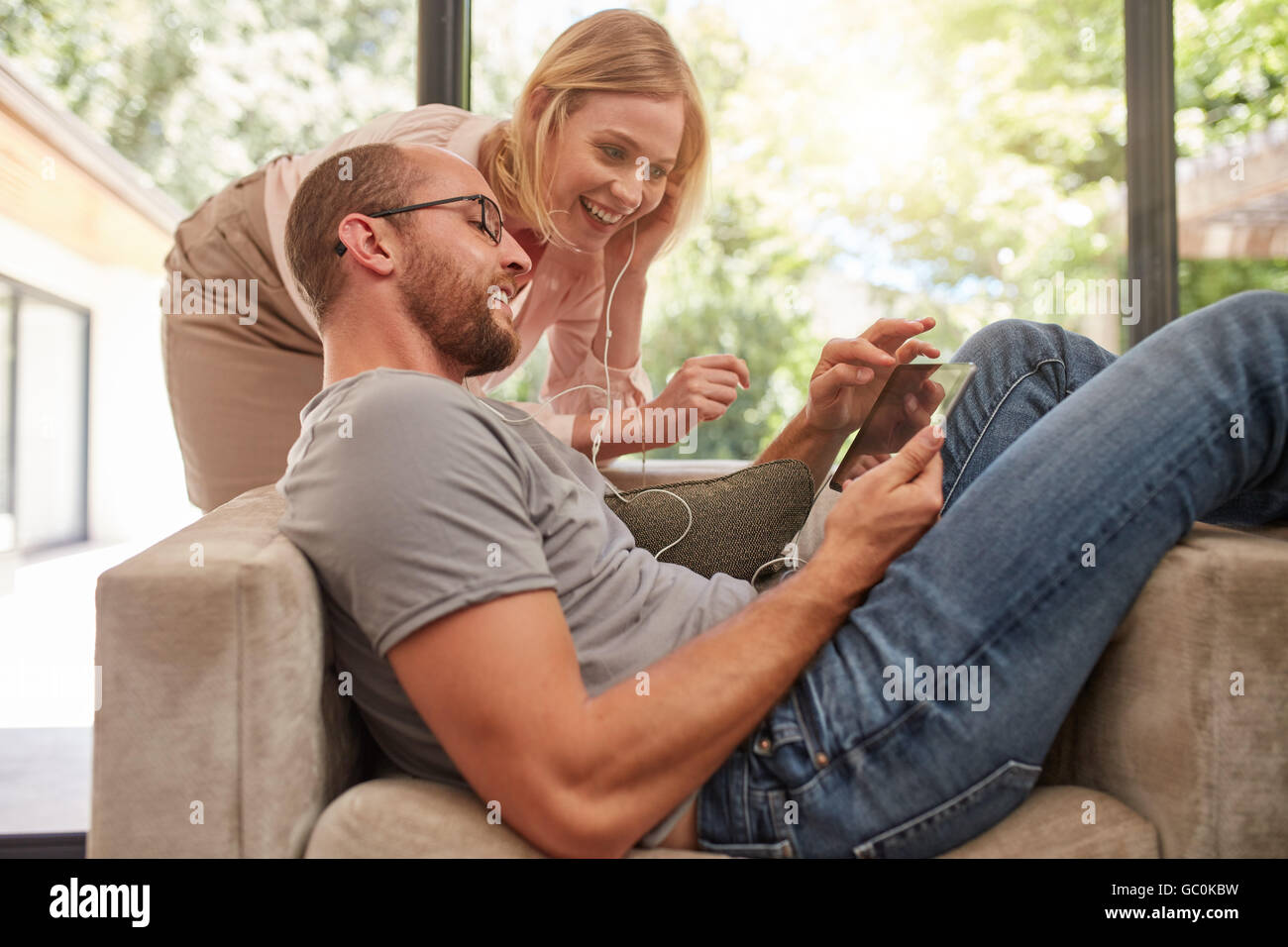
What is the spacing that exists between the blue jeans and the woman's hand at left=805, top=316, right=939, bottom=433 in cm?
38

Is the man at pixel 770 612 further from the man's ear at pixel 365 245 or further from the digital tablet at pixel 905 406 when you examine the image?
the digital tablet at pixel 905 406

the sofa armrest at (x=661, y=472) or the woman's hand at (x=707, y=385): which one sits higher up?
the woman's hand at (x=707, y=385)

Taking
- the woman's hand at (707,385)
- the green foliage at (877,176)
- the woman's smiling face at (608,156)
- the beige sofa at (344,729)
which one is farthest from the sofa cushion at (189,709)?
the green foliage at (877,176)

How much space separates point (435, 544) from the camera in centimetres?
77

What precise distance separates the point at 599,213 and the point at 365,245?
2.22 feet

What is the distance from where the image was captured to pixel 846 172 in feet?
15.7

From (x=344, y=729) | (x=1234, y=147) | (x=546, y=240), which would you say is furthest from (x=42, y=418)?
(x=1234, y=147)

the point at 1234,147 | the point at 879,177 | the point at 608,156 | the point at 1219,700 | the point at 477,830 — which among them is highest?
the point at 879,177

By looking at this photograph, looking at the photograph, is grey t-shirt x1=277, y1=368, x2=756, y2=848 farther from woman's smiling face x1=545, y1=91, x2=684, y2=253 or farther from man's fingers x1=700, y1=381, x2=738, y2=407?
woman's smiling face x1=545, y1=91, x2=684, y2=253

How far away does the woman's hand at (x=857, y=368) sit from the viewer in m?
1.31

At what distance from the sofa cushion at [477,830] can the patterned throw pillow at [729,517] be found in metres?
0.45

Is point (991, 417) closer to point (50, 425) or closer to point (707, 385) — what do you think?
point (707, 385)

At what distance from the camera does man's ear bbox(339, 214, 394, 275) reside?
1.08 meters
